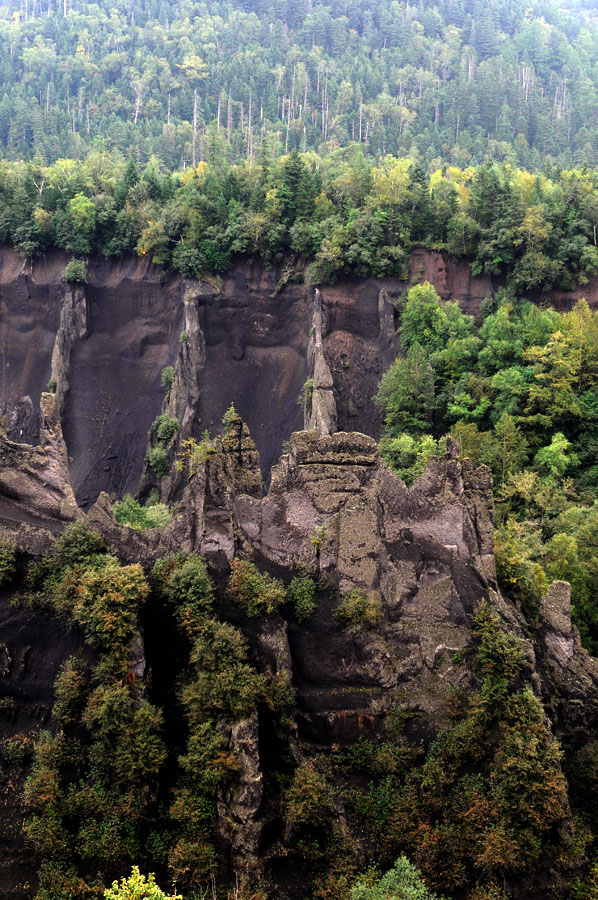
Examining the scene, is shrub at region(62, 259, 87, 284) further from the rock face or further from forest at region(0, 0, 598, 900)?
the rock face

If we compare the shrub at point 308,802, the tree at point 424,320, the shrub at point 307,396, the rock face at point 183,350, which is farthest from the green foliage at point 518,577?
the tree at point 424,320

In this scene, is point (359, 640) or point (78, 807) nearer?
point (78, 807)

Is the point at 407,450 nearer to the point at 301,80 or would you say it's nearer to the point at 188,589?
the point at 188,589

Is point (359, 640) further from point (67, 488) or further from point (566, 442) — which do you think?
point (566, 442)

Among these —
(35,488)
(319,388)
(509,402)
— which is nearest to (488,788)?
(35,488)

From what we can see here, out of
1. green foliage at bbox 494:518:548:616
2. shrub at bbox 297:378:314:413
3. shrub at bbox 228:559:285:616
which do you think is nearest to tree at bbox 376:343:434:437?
shrub at bbox 297:378:314:413

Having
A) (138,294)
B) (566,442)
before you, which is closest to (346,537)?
(566,442)

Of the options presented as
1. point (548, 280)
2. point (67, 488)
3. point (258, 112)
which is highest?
point (67, 488)
